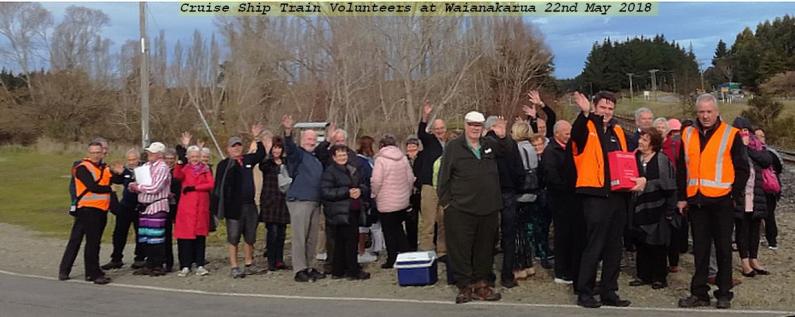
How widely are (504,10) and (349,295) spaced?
950 inches

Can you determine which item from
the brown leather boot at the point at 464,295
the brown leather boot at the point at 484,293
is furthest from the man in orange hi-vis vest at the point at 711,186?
the brown leather boot at the point at 464,295

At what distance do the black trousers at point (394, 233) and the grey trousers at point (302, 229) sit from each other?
0.86 meters

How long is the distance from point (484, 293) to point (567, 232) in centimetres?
125

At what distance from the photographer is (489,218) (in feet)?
24.0

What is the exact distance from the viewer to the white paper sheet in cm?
923

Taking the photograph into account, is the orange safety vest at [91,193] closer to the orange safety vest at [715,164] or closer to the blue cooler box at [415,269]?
the blue cooler box at [415,269]

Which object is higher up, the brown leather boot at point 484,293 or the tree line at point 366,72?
the tree line at point 366,72

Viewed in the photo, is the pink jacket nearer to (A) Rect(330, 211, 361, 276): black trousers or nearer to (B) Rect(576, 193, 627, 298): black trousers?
(A) Rect(330, 211, 361, 276): black trousers

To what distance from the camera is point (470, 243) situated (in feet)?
24.1

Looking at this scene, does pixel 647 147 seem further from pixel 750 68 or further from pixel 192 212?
pixel 750 68

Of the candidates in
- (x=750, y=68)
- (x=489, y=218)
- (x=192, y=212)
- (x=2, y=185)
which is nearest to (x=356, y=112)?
(x=2, y=185)

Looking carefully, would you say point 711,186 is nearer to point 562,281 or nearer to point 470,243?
point 562,281

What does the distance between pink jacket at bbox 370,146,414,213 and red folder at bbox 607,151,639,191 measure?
2.94m

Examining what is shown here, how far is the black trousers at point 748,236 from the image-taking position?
307 inches
